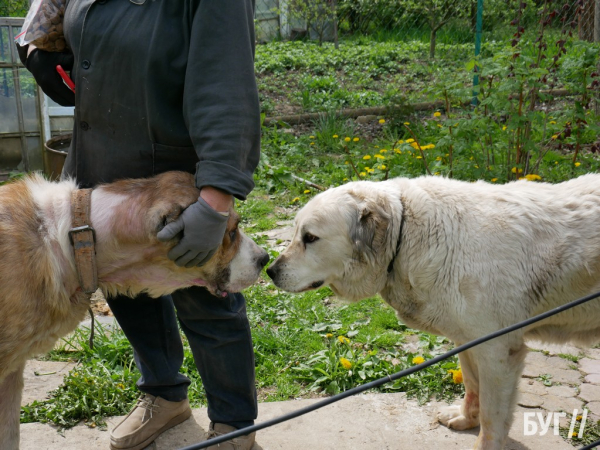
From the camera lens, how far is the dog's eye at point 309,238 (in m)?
3.12

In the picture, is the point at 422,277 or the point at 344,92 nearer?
the point at 422,277

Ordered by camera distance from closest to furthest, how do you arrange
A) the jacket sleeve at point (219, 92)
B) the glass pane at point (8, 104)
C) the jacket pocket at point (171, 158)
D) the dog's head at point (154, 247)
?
1. the jacket sleeve at point (219, 92)
2. the dog's head at point (154, 247)
3. the jacket pocket at point (171, 158)
4. the glass pane at point (8, 104)

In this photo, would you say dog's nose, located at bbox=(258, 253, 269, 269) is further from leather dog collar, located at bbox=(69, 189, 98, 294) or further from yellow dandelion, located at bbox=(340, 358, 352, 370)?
yellow dandelion, located at bbox=(340, 358, 352, 370)

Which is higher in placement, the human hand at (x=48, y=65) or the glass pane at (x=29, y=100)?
→ the human hand at (x=48, y=65)

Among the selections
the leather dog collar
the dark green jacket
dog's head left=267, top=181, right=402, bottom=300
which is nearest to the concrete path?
dog's head left=267, top=181, right=402, bottom=300

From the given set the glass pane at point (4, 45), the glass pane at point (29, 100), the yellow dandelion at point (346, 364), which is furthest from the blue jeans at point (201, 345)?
the glass pane at point (4, 45)

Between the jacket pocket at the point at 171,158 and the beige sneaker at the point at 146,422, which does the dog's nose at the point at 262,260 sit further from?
the beige sneaker at the point at 146,422

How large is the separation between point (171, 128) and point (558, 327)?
204 centimetres

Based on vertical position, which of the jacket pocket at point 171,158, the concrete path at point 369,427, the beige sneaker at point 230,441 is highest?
the jacket pocket at point 171,158

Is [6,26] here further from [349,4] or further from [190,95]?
[349,4]

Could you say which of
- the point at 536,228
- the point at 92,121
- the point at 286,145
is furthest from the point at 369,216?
the point at 286,145

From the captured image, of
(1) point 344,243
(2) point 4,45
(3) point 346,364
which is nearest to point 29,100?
(2) point 4,45

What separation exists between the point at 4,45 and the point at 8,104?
0.62m

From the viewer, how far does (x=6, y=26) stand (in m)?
6.60
